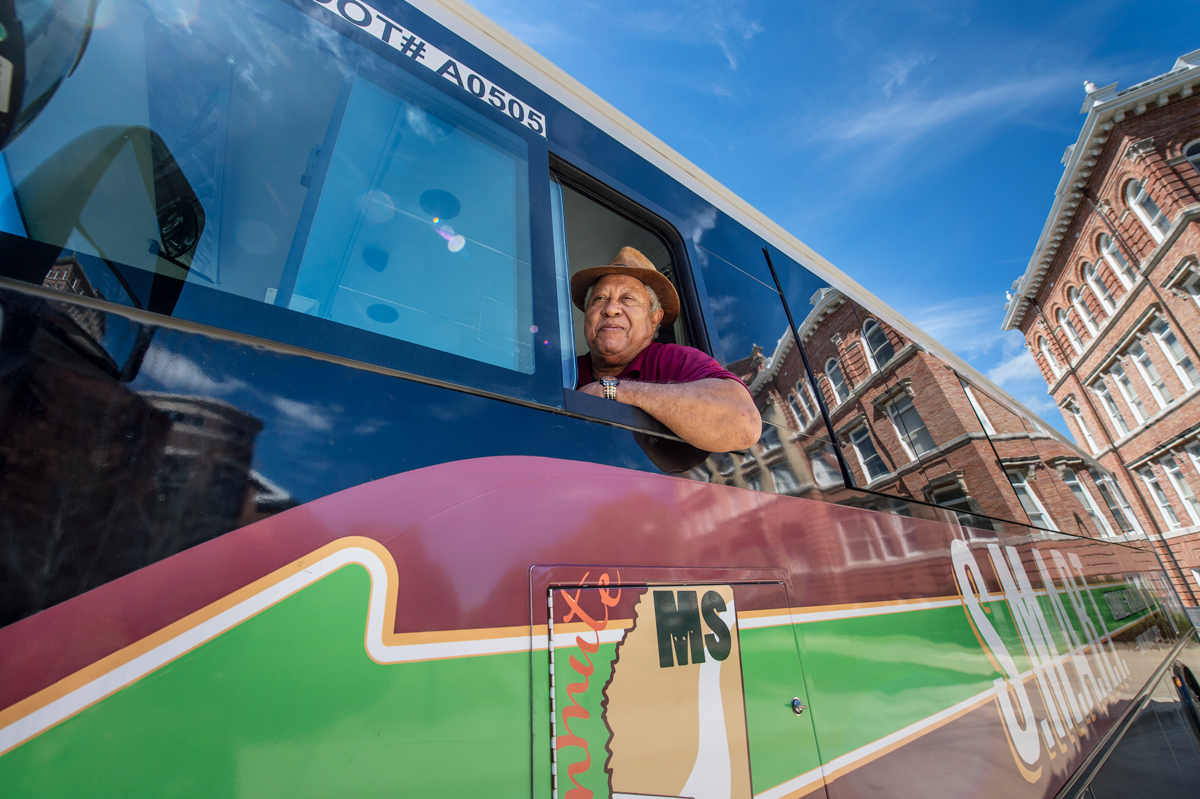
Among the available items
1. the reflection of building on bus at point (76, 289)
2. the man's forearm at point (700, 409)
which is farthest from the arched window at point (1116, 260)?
the reflection of building on bus at point (76, 289)

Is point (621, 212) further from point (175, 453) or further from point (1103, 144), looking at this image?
point (1103, 144)

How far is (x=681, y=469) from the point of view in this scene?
147 cm

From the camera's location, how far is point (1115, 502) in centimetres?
630

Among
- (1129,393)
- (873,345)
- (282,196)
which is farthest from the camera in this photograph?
(1129,393)

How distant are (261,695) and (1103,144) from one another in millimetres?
28125

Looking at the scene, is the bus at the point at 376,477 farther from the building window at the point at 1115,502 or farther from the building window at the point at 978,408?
the building window at the point at 1115,502

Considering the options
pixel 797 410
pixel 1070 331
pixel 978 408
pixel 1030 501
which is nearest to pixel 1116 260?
pixel 1070 331

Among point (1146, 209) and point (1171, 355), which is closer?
point (1146, 209)

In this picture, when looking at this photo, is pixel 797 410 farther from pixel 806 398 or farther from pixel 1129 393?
pixel 1129 393

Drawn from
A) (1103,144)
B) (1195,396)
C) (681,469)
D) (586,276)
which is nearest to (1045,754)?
(681,469)

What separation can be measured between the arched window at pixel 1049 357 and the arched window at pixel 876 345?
101 feet

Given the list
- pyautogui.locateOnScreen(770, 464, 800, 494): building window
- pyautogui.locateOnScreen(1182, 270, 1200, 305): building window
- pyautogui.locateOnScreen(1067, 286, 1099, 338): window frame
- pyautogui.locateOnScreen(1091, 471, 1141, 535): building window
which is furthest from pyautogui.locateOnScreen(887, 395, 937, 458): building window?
pyautogui.locateOnScreen(1067, 286, 1099, 338): window frame

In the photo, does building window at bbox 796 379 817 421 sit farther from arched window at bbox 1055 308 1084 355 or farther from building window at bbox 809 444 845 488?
arched window at bbox 1055 308 1084 355

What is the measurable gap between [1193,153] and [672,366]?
26.3 m
